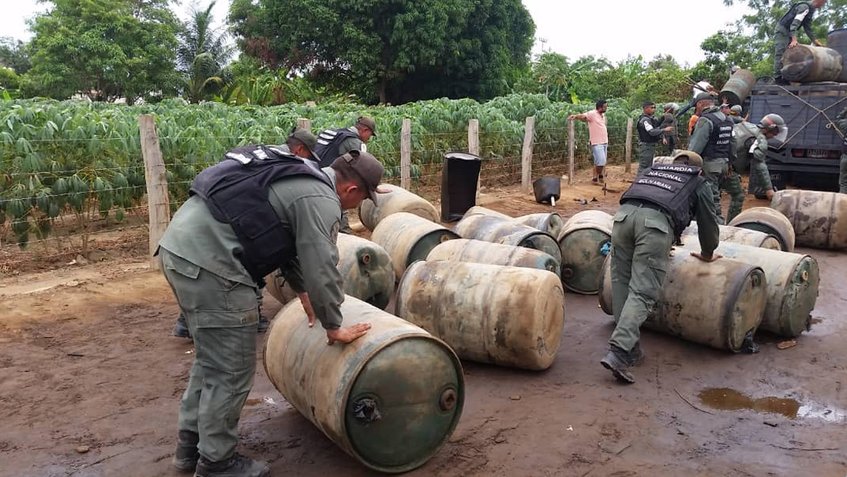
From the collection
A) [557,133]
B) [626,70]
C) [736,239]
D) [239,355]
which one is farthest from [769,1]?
[239,355]

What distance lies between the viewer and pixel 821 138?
1218cm

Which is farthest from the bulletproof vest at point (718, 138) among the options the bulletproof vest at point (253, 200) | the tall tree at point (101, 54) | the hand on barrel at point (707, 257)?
the tall tree at point (101, 54)

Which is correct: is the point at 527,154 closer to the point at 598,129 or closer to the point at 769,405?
the point at 598,129

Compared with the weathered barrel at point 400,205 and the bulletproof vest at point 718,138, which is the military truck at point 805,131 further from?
the weathered barrel at point 400,205

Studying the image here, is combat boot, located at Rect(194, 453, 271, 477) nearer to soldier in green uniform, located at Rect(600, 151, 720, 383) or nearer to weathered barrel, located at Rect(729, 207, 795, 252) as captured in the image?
soldier in green uniform, located at Rect(600, 151, 720, 383)

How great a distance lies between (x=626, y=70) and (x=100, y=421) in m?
30.0

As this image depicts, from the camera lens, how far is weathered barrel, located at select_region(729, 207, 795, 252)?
285 inches

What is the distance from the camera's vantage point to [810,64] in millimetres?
12414

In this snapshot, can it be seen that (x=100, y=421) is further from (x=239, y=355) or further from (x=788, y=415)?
(x=788, y=415)

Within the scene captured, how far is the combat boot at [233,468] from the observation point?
324 cm

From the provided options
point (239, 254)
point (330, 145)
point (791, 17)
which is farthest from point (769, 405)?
point (791, 17)

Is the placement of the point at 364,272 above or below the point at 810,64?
below

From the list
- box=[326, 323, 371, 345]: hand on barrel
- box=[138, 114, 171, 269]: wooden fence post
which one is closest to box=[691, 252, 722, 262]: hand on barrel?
box=[326, 323, 371, 345]: hand on barrel

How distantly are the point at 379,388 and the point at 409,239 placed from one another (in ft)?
10.5
